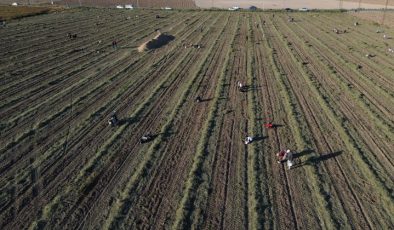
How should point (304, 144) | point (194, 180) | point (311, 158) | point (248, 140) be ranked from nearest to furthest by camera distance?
point (194, 180), point (311, 158), point (304, 144), point (248, 140)

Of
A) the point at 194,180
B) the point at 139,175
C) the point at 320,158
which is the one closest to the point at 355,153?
the point at 320,158

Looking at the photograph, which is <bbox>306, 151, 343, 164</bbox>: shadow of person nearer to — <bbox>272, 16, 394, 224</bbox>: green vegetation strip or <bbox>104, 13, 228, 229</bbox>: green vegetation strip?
<bbox>272, 16, 394, 224</bbox>: green vegetation strip

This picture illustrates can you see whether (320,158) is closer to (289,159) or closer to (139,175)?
(289,159)

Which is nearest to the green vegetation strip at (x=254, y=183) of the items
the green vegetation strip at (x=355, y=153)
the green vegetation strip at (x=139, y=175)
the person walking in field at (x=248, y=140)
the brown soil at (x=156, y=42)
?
the person walking in field at (x=248, y=140)

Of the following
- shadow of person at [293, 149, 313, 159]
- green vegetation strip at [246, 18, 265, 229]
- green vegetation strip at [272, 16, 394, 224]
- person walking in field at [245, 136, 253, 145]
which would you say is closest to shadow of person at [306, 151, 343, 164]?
shadow of person at [293, 149, 313, 159]

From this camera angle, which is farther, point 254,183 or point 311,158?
point 311,158

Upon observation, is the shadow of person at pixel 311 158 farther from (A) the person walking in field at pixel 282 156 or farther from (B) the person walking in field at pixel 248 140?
(B) the person walking in field at pixel 248 140

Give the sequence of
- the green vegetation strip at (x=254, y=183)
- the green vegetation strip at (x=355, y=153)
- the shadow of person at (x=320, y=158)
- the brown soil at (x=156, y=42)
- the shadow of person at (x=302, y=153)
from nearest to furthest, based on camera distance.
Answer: the green vegetation strip at (x=254, y=183) → the green vegetation strip at (x=355, y=153) → the shadow of person at (x=320, y=158) → the shadow of person at (x=302, y=153) → the brown soil at (x=156, y=42)

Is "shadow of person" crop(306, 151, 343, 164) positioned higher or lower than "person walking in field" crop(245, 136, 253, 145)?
lower
